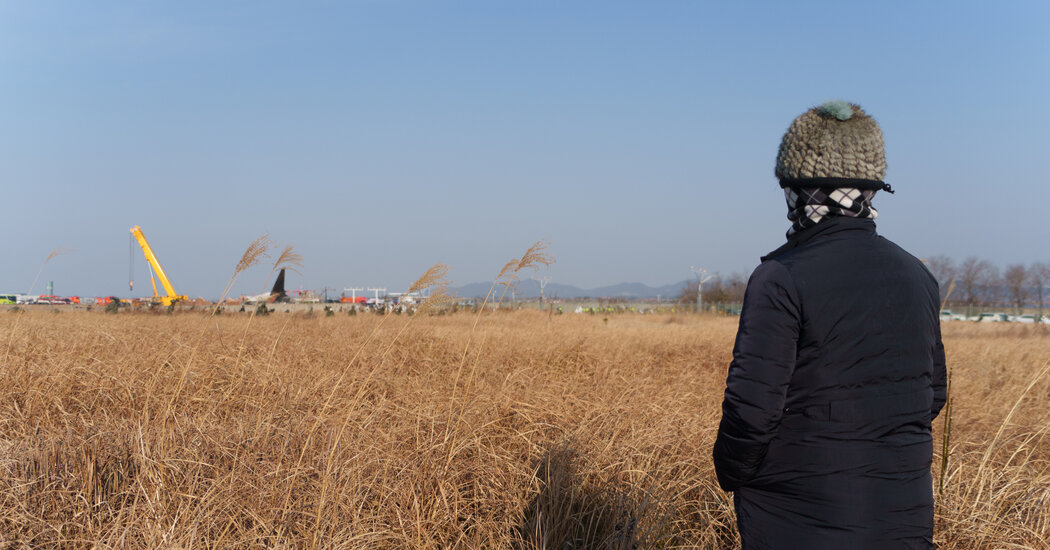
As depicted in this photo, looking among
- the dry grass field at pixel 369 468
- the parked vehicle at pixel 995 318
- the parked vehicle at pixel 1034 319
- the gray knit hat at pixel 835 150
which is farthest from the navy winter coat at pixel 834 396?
the parked vehicle at pixel 995 318

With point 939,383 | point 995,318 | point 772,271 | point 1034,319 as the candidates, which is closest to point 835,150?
point 772,271

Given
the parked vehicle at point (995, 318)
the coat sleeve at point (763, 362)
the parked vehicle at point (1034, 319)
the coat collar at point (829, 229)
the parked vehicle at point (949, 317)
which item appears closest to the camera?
the coat sleeve at point (763, 362)

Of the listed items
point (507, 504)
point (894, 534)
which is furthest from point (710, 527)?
point (894, 534)

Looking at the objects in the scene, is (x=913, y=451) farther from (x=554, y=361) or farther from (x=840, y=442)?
(x=554, y=361)

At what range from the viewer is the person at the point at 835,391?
157cm

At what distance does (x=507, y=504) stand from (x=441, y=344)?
569cm

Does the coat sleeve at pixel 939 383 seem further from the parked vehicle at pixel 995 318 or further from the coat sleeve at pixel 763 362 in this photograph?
the parked vehicle at pixel 995 318

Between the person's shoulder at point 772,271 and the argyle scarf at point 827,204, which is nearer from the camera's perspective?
the person's shoulder at point 772,271

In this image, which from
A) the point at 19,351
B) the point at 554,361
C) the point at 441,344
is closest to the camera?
the point at 19,351

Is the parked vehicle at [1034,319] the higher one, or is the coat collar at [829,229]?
the coat collar at [829,229]

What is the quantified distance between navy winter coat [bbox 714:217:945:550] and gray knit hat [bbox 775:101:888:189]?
17 centimetres

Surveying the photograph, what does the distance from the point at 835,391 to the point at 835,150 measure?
0.61 metres

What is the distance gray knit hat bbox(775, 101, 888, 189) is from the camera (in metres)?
1.70

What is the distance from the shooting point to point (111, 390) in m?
5.14
